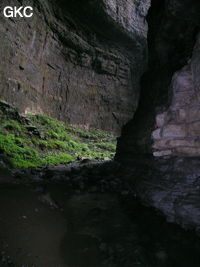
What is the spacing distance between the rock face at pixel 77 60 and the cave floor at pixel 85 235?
9.21 m

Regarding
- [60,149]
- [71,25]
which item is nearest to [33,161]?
[60,149]

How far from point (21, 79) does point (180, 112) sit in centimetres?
1133

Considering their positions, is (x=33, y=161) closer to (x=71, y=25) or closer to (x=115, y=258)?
(x=115, y=258)

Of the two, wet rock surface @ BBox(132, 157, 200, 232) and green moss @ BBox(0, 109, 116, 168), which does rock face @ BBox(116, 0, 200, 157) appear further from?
green moss @ BBox(0, 109, 116, 168)

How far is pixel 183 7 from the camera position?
14.7 feet

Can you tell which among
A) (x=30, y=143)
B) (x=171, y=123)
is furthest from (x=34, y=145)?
(x=171, y=123)

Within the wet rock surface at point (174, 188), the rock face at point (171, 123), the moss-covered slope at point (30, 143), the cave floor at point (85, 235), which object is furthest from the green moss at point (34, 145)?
the wet rock surface at point (174, 188)

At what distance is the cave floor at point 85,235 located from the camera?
2.35 meters

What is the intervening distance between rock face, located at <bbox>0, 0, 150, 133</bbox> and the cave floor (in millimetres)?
9207

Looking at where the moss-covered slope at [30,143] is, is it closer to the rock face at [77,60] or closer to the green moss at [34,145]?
the green moss at [34,145]

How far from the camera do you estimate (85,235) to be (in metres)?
2.87

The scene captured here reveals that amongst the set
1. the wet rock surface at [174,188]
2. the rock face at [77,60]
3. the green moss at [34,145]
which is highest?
the rock face at [77,60]

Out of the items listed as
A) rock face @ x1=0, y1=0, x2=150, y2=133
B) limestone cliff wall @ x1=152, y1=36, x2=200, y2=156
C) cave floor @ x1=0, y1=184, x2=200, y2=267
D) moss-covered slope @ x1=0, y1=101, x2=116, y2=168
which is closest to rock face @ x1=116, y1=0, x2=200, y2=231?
limestone cliff wall @ x1=152, y1=36, x2=200, y2=156

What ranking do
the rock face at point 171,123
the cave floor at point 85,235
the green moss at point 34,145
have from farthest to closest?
the green moss at point 34,145, the rock face at point 171,123, the cave floor at point 85,235
